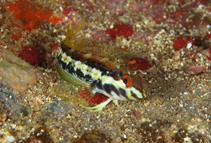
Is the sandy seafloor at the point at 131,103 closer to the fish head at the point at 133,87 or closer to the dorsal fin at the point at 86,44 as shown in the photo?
the fish head at the point at 133,87

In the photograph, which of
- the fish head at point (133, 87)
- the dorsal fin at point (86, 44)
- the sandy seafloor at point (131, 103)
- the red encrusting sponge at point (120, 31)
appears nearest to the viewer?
the fish head at point (133, 87)

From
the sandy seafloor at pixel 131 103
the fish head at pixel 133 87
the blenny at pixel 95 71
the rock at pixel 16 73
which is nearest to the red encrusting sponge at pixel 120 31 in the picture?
the sandy seafloor at pixel 131 103

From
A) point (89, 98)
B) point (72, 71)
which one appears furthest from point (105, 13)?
point (89, 98)

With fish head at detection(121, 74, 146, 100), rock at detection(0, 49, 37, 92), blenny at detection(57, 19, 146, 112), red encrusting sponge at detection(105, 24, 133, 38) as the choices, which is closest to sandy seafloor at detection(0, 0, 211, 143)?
rock at detection(0, 49, 37, 92)

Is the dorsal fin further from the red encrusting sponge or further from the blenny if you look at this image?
the red encrusting sponge


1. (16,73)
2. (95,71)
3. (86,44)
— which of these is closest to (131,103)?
(95,71)

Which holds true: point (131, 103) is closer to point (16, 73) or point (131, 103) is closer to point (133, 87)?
point (133, 87)
